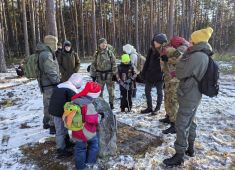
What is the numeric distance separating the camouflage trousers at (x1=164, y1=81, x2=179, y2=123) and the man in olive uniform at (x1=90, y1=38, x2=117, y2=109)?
1819mm

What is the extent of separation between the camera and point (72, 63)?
7953 millimetres

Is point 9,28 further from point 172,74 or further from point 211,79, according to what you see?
point 211,79

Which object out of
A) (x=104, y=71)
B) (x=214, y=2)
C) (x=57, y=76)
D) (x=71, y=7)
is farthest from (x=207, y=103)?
(x=214, y=2)

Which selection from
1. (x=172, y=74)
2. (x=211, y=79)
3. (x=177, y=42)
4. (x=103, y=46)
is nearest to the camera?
(x=211, y=79)

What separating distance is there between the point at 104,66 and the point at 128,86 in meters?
0.81

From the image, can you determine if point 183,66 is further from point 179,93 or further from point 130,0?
point 130,0

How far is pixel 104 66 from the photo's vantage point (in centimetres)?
701

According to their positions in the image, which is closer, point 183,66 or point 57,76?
point 183,66

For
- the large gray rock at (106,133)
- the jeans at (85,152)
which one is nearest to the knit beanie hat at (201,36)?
the large gray rock at (106,133)

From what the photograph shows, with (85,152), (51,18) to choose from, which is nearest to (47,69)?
(85,152)

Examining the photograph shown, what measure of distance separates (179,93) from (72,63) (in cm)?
440

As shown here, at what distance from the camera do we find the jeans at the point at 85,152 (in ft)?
13.5

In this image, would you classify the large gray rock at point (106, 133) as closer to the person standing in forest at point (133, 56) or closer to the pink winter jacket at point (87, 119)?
the pink winter jacket at point (87, 119)

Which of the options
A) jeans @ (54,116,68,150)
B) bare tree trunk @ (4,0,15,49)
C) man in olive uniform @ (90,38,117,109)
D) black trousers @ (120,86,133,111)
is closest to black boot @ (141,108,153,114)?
black trousers @ (120,86,133,111)
